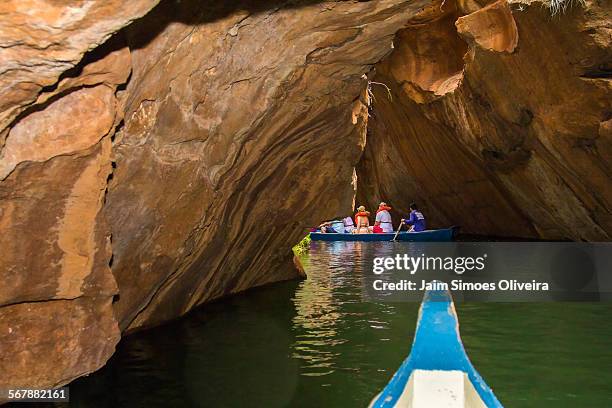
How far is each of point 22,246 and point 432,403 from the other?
3.15 meters

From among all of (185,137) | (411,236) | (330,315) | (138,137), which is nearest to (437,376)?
(138,137)

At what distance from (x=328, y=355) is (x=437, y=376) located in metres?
3.28

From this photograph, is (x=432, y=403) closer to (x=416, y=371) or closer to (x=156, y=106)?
(x=416, y=371)

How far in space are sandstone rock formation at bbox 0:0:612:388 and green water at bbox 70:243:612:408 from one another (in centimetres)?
66

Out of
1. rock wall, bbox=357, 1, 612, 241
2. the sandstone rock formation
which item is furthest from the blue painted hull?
the sandstone rock formation

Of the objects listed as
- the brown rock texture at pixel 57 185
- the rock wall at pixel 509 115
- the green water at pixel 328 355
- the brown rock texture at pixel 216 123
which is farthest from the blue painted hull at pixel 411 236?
the brown rock texture at pixel 57 185

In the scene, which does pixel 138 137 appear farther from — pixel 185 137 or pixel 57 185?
pixel 57 185

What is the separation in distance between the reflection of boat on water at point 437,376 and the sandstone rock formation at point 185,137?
8.55ft

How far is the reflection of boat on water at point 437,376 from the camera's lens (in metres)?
3.83

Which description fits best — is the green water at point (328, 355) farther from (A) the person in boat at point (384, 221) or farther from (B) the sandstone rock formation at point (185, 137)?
(A) the person in boat at point (384, 221)

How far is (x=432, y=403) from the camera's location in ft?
12.1

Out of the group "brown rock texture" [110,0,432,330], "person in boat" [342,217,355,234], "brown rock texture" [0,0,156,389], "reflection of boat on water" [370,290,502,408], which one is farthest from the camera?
"person in boat" [342,217,355,234]

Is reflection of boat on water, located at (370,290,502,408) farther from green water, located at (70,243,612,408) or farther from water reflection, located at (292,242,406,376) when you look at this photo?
water reflection, located at (292,242,406,376)

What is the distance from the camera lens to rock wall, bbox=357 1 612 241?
13.2 metres
